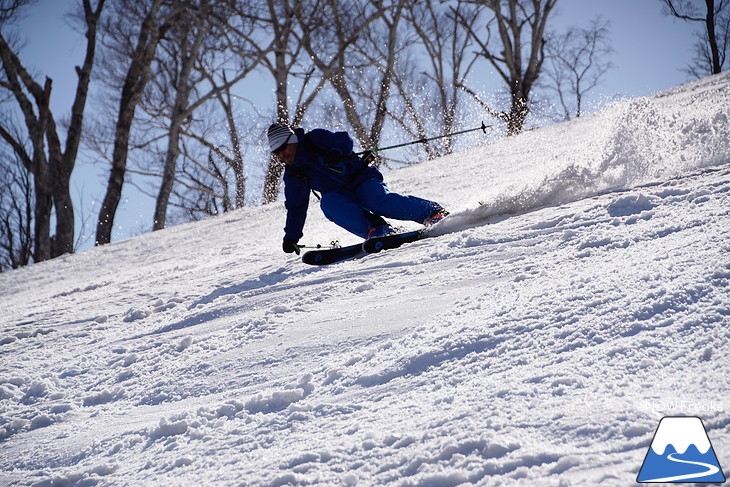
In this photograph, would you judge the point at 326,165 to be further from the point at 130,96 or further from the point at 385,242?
the point at 130,96

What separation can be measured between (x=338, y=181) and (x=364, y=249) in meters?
0.64

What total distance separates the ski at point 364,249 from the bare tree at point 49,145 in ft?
27.7

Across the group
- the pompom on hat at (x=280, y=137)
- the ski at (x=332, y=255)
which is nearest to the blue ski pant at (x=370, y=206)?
the ski at (x=332, y=255)

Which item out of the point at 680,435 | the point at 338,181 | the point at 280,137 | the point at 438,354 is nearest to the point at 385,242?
the point at 338,181

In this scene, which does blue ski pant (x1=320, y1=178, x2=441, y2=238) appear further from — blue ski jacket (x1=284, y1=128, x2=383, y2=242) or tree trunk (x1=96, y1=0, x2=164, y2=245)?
tree trunk (x1=96, y1=0, x2=164, y2=245)

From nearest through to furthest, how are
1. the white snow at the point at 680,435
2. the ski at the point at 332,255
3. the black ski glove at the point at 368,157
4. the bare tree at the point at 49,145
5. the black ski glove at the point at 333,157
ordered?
the white snow at the point at 680,435
the ski at the point at 332,255
the black ski glove at the point at 333,157
the black ski glove at the point at 368,157
the bare tree at the point at 49,145

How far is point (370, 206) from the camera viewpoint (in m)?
4.27

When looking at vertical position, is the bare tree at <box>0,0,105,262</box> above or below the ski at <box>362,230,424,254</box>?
above

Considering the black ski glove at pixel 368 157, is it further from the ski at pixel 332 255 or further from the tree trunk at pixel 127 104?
the tree trunk at pixel 127 104

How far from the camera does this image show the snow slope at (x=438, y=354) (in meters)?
1.54

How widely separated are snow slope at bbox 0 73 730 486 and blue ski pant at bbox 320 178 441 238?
327mm

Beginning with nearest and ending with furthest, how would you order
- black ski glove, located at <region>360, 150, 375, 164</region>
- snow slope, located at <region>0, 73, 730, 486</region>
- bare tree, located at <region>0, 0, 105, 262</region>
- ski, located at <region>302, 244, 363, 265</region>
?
snow slope, located at <region>0, 73, 730, 486</region>
ski, located at <region>302, 244, 363, 265</region>
black ski glove, located at <region>360, 150, 375, 164</region>
bare tree, located at <region>0, 0, 105, 262</region>

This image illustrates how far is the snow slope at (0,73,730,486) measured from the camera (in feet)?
5.05

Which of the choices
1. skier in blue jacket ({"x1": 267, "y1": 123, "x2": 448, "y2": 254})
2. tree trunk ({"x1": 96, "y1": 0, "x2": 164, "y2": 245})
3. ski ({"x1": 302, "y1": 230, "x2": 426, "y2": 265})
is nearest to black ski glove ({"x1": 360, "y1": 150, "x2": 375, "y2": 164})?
skier in blue jacket ({"x1": 267, "y1": 123, "x2": 448, "y2": 254})
